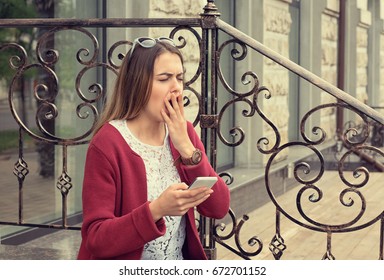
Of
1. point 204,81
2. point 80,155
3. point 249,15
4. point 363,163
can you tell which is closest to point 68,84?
point 80,155

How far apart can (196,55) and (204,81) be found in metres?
3.99

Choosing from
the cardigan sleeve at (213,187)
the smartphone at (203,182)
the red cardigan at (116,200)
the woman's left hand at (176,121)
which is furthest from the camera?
the cardigan sleeve at (213,187)

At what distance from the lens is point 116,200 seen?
124 inches

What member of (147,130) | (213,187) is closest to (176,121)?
(147,130)

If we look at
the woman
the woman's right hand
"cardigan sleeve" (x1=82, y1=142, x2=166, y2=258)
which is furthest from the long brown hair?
the woman's right hand

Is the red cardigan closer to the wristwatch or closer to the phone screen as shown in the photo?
the wristwatch

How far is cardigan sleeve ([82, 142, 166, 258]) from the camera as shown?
119 inches

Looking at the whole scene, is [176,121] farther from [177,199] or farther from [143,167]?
[177,199]

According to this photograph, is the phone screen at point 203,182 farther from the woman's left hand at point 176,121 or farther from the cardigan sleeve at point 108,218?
the woman's left hand at point 176,121

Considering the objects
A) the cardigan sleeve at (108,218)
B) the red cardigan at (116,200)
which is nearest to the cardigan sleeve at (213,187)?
the red cardigan at (116,200)

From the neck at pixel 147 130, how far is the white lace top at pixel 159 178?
19 mm

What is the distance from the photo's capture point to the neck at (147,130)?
3258 mm

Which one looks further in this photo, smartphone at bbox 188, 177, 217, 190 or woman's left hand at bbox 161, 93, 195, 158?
woman's left hand at bbox 161, 93, 195, 158
